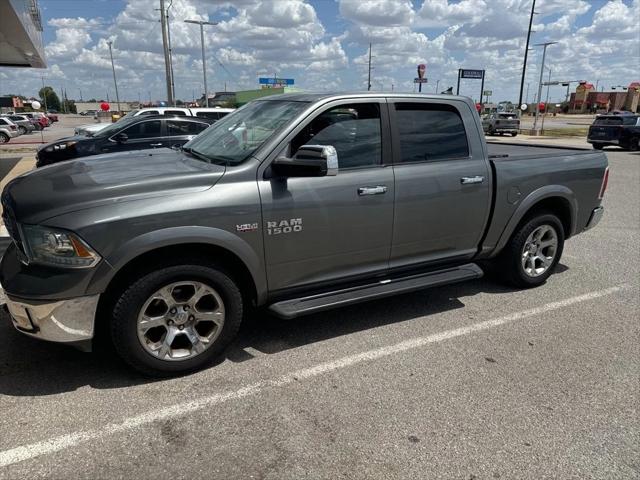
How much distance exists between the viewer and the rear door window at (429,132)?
412 centimetres

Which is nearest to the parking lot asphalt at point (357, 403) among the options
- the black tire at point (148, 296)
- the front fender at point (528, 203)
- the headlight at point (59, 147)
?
the black tire at point (148, 296)

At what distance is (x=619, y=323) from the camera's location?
4.42m

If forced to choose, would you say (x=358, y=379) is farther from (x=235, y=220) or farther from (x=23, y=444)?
(x=23, y=444)

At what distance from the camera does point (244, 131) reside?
3967 millimetres

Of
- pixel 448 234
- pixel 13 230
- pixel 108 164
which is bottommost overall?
pixel 448 234

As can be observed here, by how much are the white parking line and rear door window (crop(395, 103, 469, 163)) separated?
1475mm

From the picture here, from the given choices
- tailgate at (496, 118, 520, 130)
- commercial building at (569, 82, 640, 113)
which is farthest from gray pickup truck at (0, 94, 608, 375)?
commercial building at (569, 82, 640, 113)

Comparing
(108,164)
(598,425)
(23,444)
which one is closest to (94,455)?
(23,444)

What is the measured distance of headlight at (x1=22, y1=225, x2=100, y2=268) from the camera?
291 centimetres

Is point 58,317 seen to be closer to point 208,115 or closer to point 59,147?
point 59,147

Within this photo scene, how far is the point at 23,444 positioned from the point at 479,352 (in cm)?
305

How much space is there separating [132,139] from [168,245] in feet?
29.0

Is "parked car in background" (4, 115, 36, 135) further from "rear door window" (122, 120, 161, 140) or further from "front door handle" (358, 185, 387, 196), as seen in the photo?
"front door handle" (358, 185, 387, 196)

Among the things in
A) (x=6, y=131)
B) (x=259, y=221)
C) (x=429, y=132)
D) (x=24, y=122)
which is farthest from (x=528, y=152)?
(x=24, y=122)
